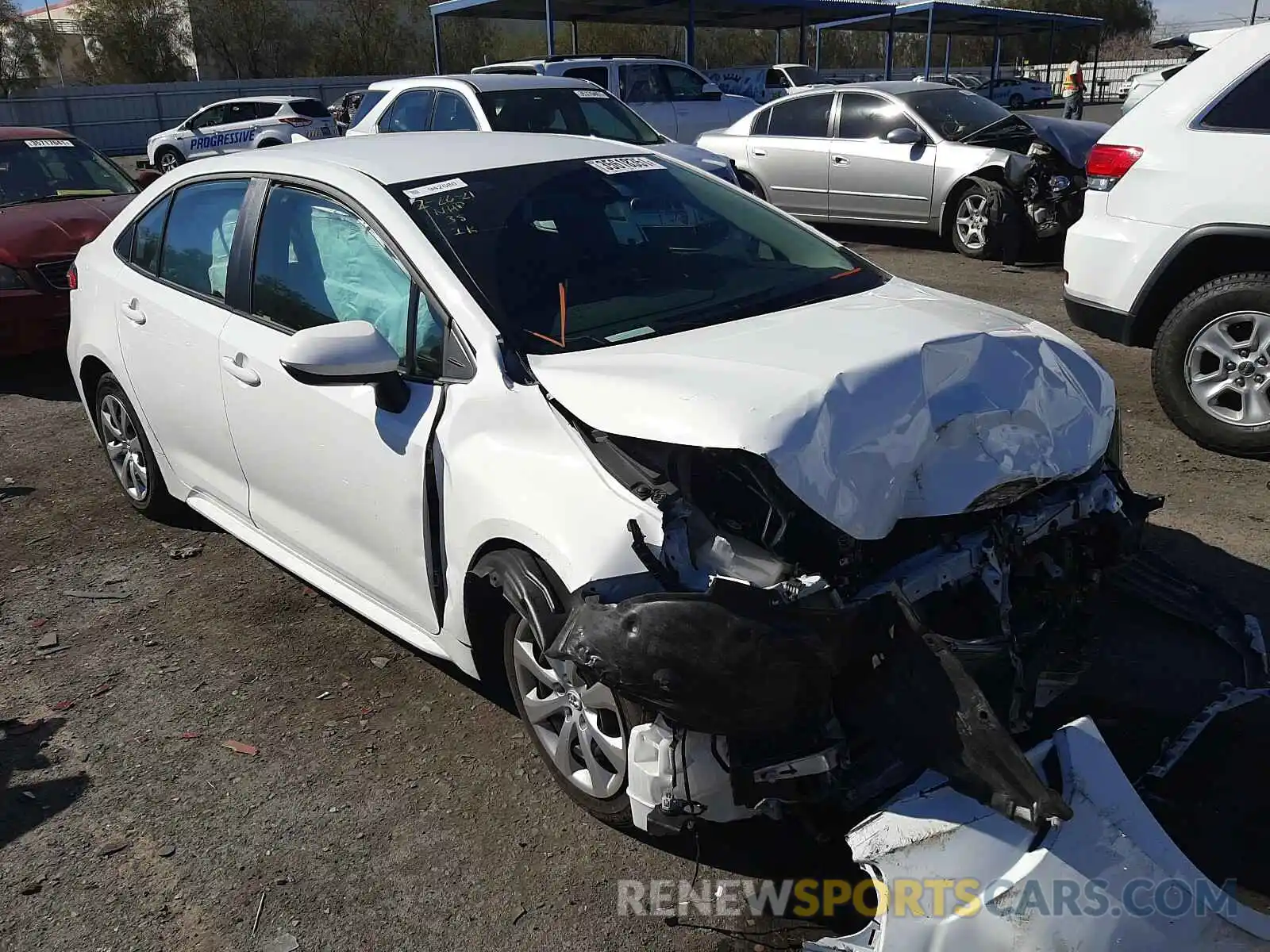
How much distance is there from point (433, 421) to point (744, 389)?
0.97 metres

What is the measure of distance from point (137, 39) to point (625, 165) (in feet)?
175

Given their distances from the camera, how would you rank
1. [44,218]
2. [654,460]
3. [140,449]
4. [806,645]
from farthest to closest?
[44,218], [140,449], [654,460], [806,645]

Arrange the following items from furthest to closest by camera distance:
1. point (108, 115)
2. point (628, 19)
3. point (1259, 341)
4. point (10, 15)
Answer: point (10, 15) → point (108, 115) → point (628, 19) → point (1259, 341)

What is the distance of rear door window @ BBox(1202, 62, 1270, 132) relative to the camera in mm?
5004

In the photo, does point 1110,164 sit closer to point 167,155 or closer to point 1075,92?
point 1075,92

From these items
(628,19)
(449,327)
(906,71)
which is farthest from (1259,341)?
(906,71)

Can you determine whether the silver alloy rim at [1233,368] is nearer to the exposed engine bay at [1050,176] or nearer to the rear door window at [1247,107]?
the rear door window at [1247,107]

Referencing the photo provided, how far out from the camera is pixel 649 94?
14.8 metres

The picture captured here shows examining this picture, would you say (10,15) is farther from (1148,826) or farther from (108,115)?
(1148,826)

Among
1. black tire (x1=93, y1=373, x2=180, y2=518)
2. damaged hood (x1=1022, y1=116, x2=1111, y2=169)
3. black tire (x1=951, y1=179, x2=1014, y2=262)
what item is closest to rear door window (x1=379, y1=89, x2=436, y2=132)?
black tire (x1=951, y1=179, x2=1014, y2=262)

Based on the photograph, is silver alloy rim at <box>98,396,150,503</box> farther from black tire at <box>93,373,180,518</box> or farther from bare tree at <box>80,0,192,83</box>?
bare tree at <box>80,0,192,83</box>

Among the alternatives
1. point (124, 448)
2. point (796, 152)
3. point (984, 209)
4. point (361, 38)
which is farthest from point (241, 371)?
point (361, 38)

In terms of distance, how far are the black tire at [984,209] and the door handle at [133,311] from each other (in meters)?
8.10

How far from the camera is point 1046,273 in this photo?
32.1 feet
